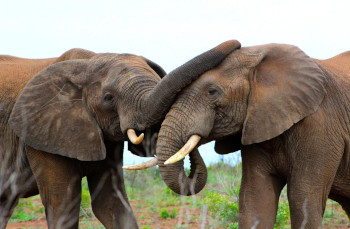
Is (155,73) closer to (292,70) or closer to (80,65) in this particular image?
(80,65)

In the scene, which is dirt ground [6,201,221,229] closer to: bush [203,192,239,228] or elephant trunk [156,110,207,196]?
bush [203,192,239,228]

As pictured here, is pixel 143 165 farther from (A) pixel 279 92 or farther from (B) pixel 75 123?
(A) pixel 279 92

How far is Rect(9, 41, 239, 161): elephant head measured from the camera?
849 cm

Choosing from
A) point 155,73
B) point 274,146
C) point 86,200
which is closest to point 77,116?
point 155,73

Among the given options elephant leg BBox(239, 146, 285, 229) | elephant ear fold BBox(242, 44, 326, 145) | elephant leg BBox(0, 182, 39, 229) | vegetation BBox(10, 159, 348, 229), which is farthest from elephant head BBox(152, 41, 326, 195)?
elephant leg BBox(0, 182, 39, 229)

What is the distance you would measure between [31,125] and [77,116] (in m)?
0.47

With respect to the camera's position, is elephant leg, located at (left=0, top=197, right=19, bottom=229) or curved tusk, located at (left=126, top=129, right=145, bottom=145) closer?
curved tusk, located at (left=126, top=129, right=145, bottom=145)

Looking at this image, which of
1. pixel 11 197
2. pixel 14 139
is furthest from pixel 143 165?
pixel 11 197

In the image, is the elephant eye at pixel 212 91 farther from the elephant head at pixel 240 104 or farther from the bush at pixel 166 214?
the bush at pixel 166 214

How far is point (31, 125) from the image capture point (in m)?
9.02

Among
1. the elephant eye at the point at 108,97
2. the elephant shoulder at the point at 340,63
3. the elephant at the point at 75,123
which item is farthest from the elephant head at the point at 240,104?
the elephant eye at the point at 108,97

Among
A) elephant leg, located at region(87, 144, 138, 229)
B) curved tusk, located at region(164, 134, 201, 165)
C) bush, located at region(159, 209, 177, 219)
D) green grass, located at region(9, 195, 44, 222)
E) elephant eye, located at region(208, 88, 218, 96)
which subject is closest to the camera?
curved tusk, located at region(164, 134, 201, 165)

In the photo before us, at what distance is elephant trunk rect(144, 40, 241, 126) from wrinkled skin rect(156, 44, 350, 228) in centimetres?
7

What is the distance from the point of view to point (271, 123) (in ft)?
25.8
